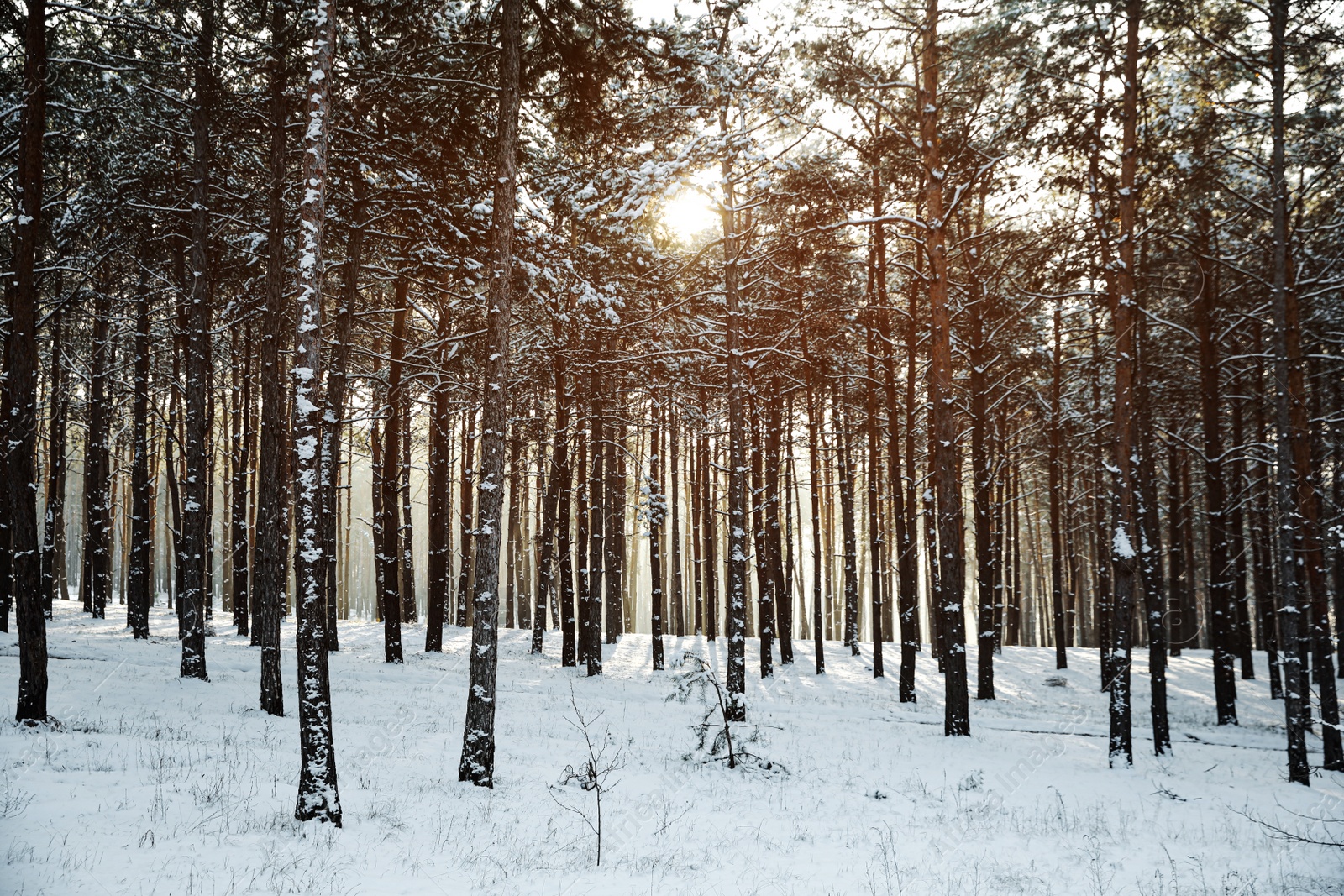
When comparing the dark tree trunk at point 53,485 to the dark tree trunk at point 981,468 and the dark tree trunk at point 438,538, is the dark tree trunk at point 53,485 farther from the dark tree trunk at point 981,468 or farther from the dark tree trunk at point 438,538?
the dark tree trunk at point 981,468

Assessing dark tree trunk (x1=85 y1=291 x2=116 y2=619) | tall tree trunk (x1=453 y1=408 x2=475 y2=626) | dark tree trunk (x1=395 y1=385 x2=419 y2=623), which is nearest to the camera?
dark tree trunk (x1=395 y1=385 x2=419 y2=623)

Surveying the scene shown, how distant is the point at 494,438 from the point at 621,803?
4787mm

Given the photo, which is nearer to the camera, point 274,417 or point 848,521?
point 274,417

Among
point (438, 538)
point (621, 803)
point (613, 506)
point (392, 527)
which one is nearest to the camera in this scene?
point (621, 803)

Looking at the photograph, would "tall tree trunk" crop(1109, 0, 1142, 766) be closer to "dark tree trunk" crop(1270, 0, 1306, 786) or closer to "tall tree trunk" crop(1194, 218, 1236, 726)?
"dark tree trunk" crop(1270, 0, 1306, 786)

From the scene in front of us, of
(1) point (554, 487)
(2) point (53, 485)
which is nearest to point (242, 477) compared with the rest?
(2) point (53, 485)

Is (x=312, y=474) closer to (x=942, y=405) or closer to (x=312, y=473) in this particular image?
(x=312, y=473)

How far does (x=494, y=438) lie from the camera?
378 inches

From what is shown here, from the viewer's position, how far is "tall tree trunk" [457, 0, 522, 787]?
9141 mm

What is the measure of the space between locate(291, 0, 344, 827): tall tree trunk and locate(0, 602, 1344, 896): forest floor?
0.48 m

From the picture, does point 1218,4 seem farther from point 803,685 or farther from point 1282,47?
point 803,685

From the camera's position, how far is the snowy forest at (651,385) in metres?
7.52

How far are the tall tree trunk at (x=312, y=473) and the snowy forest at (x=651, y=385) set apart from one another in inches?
1.8

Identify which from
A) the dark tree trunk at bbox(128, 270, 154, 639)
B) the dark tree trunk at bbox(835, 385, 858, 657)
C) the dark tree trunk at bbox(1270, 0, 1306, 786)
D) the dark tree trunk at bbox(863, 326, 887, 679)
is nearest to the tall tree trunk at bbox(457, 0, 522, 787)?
the dark tree trunk at bbox(863, 326, 887, 679)
